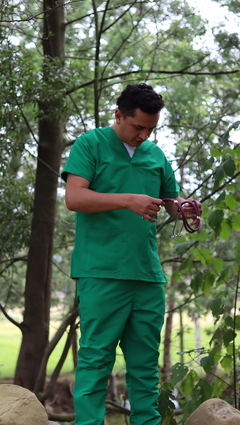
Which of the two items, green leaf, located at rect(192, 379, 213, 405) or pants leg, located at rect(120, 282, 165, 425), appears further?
green leaf, located at rect(192, 379, 213, 405)

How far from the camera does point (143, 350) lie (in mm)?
1991

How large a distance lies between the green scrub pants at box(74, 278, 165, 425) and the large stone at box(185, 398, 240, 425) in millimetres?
270

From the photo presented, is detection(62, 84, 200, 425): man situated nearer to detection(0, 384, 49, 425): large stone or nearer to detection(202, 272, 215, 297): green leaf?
detection(0, 384, 49, 425): large stone

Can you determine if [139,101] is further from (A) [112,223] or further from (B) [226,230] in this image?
(B) [226,230]

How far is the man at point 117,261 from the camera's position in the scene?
185cm

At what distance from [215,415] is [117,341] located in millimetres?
570

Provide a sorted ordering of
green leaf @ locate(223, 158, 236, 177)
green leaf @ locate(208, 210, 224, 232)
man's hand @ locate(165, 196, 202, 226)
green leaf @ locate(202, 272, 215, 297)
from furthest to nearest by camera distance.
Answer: green leaf @ locate(202, 272, 215, 297) → green leaf @ locate(208, 210, 224, 232) → green leaf @ locate(223, 158, 236, 177) → man's hand @ locate(165, 196, 202, 226)

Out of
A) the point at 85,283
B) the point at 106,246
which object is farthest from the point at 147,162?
the point at 85,283

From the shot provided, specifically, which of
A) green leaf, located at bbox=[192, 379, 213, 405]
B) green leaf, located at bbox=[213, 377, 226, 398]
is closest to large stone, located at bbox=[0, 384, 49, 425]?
green leaf, located at bbox=[192, 379, 213, 405]

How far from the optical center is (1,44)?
11.1ft

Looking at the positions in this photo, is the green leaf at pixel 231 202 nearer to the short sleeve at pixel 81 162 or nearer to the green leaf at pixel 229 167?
the green leaf at pixel 229 167

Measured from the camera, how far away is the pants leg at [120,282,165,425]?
1965 millimetres

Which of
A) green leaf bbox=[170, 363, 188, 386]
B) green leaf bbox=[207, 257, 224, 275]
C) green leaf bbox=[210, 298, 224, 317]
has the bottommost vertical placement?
green leaf bbox=[170, 363, 188, 386]

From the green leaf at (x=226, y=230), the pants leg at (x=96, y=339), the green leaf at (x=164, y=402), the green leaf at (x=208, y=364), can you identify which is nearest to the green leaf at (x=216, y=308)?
the green leaf at (x=208, y=364)
